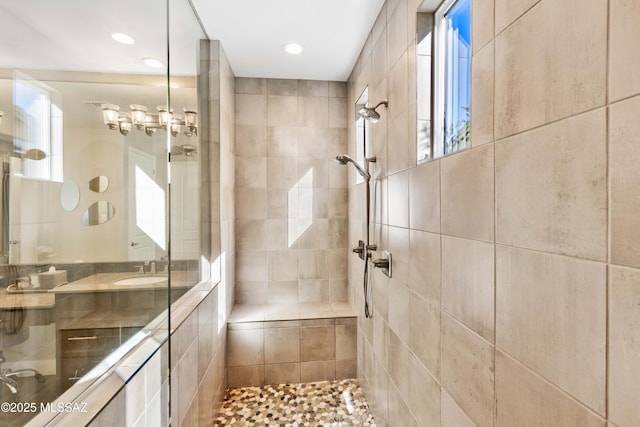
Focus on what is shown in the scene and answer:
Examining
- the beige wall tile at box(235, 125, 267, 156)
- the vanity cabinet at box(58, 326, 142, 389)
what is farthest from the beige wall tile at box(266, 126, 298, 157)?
the vanity cabinet at box(58, 326, 142, 389)

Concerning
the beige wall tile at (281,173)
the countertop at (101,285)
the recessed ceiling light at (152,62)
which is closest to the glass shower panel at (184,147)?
the recessed ceiling light at (152,62)

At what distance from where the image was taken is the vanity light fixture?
1329 millimetres

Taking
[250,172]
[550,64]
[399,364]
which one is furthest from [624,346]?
[250,172]

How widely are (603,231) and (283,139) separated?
256 centimetres

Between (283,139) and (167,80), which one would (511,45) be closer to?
(167,80)

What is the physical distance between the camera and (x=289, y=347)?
8.11 feet

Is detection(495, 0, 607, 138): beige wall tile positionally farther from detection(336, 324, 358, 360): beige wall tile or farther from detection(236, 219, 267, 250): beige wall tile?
detection(236, 219, 267, 250): beige wall tile

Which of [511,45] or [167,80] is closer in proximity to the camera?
[511,45]

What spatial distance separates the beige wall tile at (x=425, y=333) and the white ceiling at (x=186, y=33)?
1692 millimetres

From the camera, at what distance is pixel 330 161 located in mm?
2893

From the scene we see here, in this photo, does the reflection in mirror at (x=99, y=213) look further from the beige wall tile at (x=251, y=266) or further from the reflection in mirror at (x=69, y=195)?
the beige wall tile at (x=251, y=266)

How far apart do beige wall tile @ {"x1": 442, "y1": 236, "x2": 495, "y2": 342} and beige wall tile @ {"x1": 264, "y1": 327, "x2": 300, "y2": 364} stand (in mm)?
1668

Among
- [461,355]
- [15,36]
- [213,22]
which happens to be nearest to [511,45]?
[461,355]

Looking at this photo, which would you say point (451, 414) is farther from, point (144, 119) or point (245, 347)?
point (144, 119)
